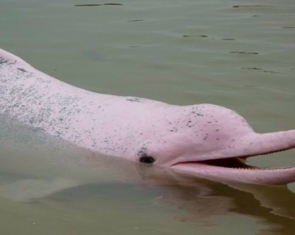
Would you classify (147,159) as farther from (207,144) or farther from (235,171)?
(235,171)

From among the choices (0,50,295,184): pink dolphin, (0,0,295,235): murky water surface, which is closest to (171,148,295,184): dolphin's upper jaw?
(0,50,295,184): pink dolphin

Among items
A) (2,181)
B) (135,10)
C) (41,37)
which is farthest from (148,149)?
(135,10)

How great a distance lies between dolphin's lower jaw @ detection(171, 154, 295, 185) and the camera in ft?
17.0

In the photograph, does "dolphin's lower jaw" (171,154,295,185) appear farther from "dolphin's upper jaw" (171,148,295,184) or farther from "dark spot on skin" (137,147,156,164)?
"dark spot on skin" (137,147,156,164)

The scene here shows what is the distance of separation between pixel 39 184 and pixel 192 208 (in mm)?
1286

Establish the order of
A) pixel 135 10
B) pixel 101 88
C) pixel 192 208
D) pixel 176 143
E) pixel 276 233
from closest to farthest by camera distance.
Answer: pixel 276 233 → pixel 192 208 → pixel 176 143 → pixel 101 88 → pixel 135 10

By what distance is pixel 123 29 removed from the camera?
37.4 ft

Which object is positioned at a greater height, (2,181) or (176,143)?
(176,143)

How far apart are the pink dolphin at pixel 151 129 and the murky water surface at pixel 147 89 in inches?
5.2

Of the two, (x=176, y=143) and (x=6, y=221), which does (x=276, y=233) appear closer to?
(x=176, y=143)

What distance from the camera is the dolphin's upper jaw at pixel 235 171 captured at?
5168mm

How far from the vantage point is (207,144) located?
567 centimetres

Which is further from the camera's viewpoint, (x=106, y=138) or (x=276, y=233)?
(x=106, y=138)

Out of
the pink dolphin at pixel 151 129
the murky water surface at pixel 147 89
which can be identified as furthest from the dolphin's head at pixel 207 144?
the murky water surface at pixel 147 89
